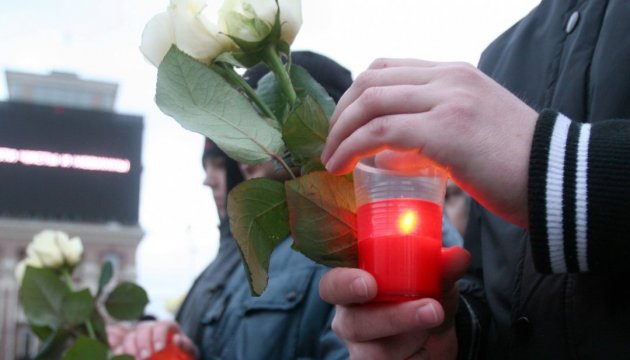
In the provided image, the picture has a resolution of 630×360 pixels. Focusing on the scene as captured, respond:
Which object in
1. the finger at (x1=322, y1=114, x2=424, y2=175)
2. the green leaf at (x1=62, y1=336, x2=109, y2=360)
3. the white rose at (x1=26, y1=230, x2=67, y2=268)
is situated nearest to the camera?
the finger at (x1=322, y1=114, x2=424, y2=175)

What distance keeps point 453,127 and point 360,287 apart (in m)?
0.10

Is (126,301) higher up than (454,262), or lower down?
lower down

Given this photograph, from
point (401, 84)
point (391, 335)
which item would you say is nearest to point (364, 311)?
point (391, 335)

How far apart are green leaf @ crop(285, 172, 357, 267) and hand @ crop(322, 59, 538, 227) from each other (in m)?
0.03

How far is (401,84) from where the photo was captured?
434 mm

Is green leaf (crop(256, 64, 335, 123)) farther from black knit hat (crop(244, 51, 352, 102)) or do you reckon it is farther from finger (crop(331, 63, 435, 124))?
black knit hat (crop(244, 51, 352, 102))

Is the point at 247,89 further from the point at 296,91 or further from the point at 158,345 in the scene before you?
the point at 158,345

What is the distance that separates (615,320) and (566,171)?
117 millimetres

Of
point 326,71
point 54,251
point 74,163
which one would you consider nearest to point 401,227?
point 326,71

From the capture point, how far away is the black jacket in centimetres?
48

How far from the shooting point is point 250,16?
0.49 metres

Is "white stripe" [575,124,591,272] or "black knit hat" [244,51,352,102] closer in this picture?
"white stripe" [575,124,591,272]

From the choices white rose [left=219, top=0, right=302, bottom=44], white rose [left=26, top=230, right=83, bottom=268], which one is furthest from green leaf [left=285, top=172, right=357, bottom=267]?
white rose [left=26, top=230, right=83, bottom=268]

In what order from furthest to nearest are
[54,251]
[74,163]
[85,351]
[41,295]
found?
1. [74,163]
2. [54,251]
3. [41,295]
4. [85,351]
